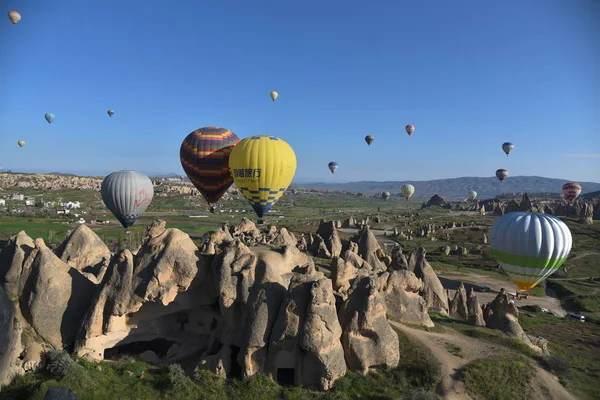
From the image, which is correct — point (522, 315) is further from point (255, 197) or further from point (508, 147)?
point (508, 147)

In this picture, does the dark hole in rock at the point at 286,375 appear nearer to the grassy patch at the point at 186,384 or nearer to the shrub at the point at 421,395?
the grassy patch at the point at 186,384

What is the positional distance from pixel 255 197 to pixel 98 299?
17.9 m

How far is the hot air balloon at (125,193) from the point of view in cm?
3722

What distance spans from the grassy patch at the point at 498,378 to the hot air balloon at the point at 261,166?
70.0 ft

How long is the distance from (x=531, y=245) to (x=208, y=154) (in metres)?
27.2

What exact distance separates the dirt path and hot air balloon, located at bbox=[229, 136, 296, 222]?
1683cm

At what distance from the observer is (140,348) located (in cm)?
2261

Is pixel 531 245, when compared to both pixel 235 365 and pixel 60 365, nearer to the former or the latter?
pixel 235 365

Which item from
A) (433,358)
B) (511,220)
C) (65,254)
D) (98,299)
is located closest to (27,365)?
(98,299)

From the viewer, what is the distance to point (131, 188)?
1469 inches

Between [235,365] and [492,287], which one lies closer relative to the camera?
[235,365]

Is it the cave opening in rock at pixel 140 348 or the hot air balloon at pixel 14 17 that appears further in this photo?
the hot air balloon at pixel 14 17

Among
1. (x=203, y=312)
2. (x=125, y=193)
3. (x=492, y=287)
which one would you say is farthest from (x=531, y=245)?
(x=125, y=193)

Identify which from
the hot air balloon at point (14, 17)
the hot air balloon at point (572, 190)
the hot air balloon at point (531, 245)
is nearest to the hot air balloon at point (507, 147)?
the hot air balloon at point (572, 190)
